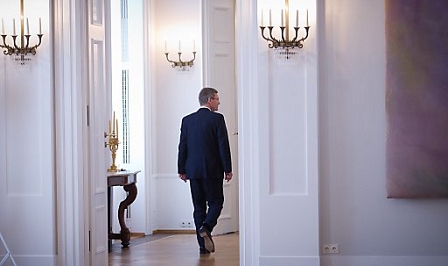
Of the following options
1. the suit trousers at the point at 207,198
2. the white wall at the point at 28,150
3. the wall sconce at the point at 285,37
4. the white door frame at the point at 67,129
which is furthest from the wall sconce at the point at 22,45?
the suit trousers at the point at 207,198

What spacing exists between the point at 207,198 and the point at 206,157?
0.42 metres

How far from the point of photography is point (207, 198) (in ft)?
26.6

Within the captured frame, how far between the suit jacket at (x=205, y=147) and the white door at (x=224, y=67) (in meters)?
1.60

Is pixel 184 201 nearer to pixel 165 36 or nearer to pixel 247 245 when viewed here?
pixel 165 36

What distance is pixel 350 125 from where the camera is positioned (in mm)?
6520

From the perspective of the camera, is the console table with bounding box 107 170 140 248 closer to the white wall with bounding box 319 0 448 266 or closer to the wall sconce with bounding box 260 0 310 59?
the white wall with bounding box 319 0 448 266

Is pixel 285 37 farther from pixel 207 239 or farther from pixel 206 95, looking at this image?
pixel 207 239

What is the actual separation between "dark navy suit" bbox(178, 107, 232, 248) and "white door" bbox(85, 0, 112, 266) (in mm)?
1142

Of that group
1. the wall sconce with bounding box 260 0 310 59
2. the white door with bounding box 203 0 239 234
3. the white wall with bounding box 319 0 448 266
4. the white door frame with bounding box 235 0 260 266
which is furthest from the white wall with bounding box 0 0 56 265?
the white door with bounding box 203 0 239 234

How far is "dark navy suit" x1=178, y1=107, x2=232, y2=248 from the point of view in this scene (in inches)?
314

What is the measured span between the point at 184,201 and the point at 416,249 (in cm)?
401

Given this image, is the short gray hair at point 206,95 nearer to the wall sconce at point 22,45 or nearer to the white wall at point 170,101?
the white wall at point 170,101

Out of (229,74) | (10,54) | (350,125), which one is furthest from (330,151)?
(229,74)

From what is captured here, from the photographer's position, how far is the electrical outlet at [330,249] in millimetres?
6523
